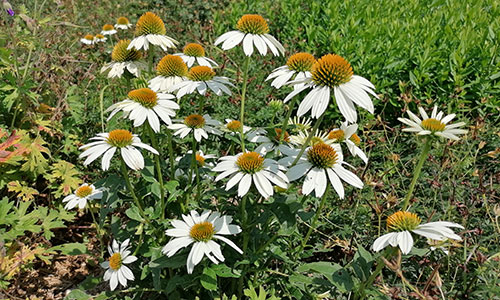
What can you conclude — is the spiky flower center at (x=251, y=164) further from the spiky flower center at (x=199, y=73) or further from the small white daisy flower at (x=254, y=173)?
the spiky flower center at (x=199, y=73)

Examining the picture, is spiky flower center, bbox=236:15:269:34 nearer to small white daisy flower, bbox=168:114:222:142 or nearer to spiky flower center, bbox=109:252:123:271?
small white daisy flower, bbox=168:114:222:142

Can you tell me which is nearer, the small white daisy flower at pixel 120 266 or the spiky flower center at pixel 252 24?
the spiky flower center at pixel 252 24

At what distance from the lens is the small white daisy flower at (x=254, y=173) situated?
1.37 m

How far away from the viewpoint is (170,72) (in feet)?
5.82

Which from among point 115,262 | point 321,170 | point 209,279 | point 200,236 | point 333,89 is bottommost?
point 115,262

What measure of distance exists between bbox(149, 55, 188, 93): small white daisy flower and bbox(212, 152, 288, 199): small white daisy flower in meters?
0.50

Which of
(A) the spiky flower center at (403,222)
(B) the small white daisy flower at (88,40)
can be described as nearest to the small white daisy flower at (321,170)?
(A) the spiky flower center at (403,222)

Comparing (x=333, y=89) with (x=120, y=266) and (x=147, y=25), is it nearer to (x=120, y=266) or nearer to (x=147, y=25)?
(x=147, y=25)

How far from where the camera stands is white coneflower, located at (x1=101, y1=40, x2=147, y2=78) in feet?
5.95

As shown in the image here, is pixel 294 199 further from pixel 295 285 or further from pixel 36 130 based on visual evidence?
pixel 36 130

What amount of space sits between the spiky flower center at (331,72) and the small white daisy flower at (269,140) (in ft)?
1.16

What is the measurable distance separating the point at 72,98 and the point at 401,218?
7.53 ft

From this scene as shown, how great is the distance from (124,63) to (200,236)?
846 mm

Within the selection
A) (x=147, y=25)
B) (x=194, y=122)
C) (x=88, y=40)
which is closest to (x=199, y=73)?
(x=194, y=122)
